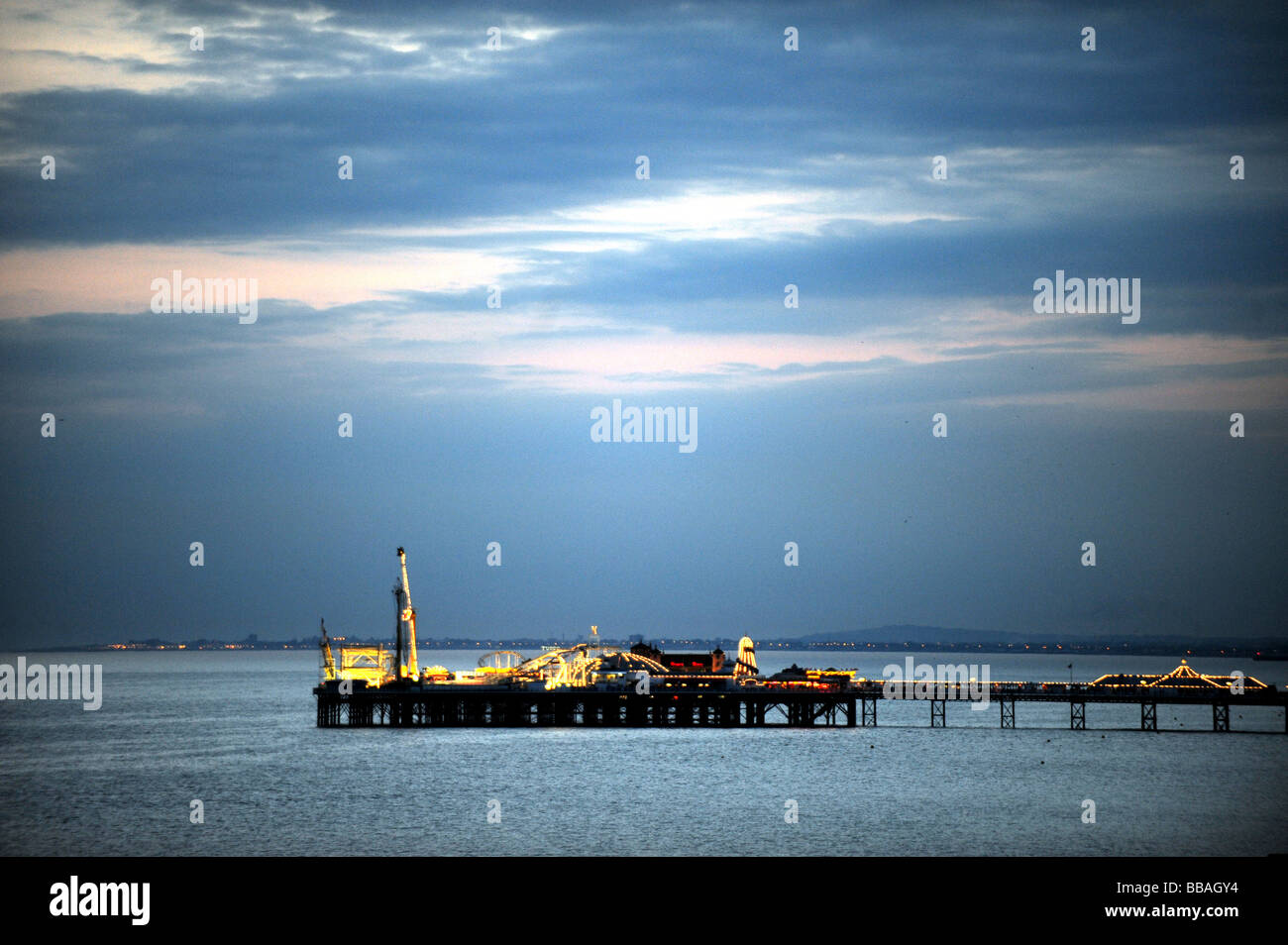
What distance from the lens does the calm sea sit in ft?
190

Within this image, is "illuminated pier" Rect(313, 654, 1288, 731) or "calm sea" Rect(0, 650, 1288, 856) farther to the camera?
"illuminated pier" Rect(313, 654, 1288, 731)

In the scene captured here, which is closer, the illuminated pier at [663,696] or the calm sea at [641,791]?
the calm sea at [641,791]

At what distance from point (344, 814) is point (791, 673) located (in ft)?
228

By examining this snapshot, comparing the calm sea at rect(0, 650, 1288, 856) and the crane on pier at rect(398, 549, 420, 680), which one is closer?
the calm sea at rect(0, 650, 1288, 856)

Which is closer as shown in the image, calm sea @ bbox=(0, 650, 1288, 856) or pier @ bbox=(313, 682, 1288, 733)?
calm sea @ bbox=(0, 650, 1288, 856)

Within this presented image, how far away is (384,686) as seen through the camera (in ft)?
393

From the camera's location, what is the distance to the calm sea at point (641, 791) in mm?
57938

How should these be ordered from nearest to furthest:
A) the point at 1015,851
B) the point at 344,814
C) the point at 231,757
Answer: the point at 1015,851, the point at 344,814, the point at 231,757

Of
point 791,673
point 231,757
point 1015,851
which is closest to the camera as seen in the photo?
point 1015,851

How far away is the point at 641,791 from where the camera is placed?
74562mm

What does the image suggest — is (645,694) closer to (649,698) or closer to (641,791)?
(649,698)
